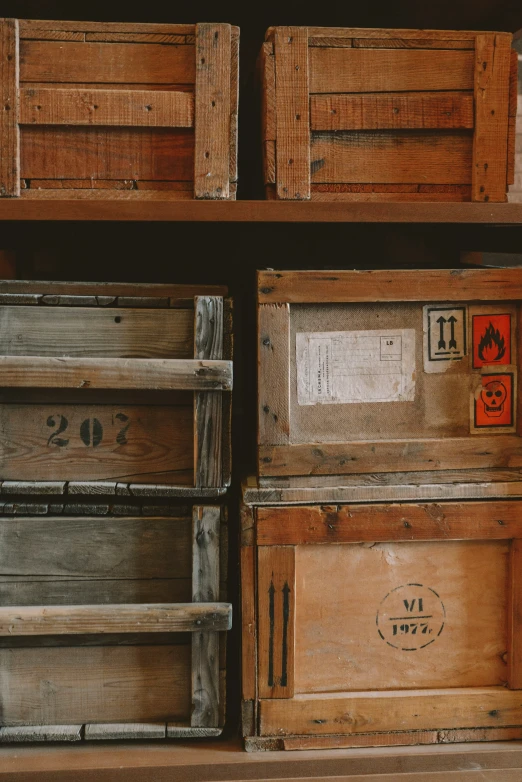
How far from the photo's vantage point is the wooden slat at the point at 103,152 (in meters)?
1.55

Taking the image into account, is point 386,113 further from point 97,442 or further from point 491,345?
point 97,442

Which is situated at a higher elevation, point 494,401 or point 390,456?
point 494,401

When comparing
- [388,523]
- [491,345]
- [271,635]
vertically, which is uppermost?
[491,345]

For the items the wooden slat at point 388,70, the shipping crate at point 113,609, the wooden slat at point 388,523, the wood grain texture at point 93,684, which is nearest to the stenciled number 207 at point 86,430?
A: the shipping crate at point 113,609

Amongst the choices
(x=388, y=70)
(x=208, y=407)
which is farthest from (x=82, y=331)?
(x=388, y=70)

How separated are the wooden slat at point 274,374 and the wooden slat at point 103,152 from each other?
42 cm

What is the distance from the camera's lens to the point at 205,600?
1560mm

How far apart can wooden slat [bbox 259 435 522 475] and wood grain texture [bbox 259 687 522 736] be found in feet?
→ 1.77

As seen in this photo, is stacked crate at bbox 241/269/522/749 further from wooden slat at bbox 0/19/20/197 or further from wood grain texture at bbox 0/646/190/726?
wooden slat at bbox 0/19/20/197

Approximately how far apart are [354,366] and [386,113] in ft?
1.97

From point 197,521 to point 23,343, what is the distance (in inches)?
22.8

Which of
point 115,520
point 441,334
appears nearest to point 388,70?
point 441,334

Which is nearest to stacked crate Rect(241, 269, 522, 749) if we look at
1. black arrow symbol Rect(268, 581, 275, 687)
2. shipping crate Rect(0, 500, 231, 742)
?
black arrow symbol Rect(268, 581, 275, 687)

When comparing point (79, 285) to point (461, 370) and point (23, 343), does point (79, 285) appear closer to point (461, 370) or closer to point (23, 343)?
point (23, 343)
